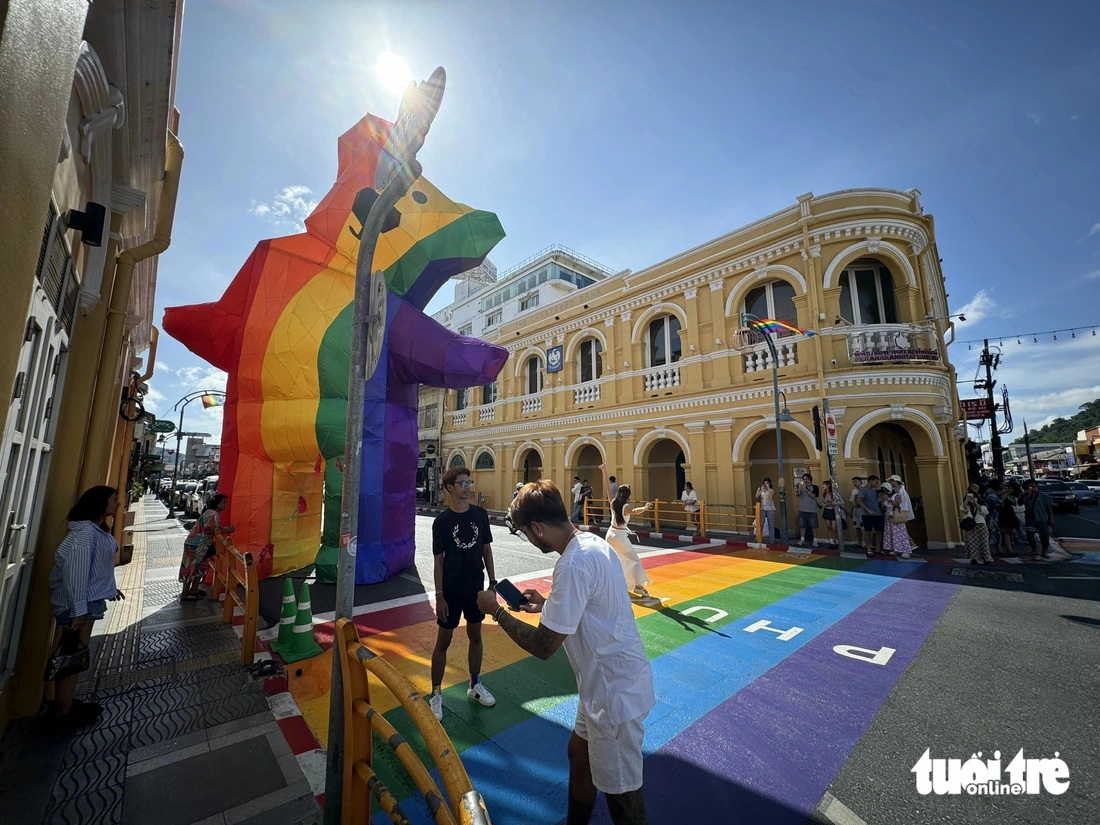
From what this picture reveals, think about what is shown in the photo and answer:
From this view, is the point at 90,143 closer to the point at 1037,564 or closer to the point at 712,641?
the point at 712,641

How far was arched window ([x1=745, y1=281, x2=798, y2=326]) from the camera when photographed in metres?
12.8

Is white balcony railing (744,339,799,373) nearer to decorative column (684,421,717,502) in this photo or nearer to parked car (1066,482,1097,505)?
decorative column (684,421,717,502)

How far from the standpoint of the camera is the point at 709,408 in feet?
43.4

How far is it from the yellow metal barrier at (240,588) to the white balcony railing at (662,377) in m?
12.1

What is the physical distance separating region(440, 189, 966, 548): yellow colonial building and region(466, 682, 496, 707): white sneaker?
1047cm

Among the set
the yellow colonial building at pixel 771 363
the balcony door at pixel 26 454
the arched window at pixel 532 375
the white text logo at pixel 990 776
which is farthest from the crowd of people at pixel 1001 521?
the arched window at pixel 532 375

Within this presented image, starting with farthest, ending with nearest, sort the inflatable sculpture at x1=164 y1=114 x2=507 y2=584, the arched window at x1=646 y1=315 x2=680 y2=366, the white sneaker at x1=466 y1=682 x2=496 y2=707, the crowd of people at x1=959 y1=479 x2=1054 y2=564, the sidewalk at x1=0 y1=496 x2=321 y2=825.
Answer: the arched window at x1=646 y1=315 x2=680 y2=366 < the crowd of people at x1=959 y1=479 x2=1054 y2=564 < the inflatable sculpture at x1=164 y1=114 x2=507 y2=584 < the white sneaker at x1=466 y1=682 x2=496 y2=707 < the sidewalk at x1=0 y1=496 x2=321 y2=825

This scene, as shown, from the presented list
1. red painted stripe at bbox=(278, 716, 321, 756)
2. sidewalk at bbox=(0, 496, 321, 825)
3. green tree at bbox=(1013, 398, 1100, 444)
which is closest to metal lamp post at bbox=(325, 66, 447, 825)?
sidewalk at bbox=(0, 496, 321, 825)

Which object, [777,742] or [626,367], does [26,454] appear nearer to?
[777,742]

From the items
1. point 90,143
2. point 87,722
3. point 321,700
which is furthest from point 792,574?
point 90,143

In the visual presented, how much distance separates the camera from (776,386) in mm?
10539

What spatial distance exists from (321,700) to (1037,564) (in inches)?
507

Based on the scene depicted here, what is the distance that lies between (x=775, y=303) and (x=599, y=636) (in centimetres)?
1361

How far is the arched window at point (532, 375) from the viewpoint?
20016 mm
